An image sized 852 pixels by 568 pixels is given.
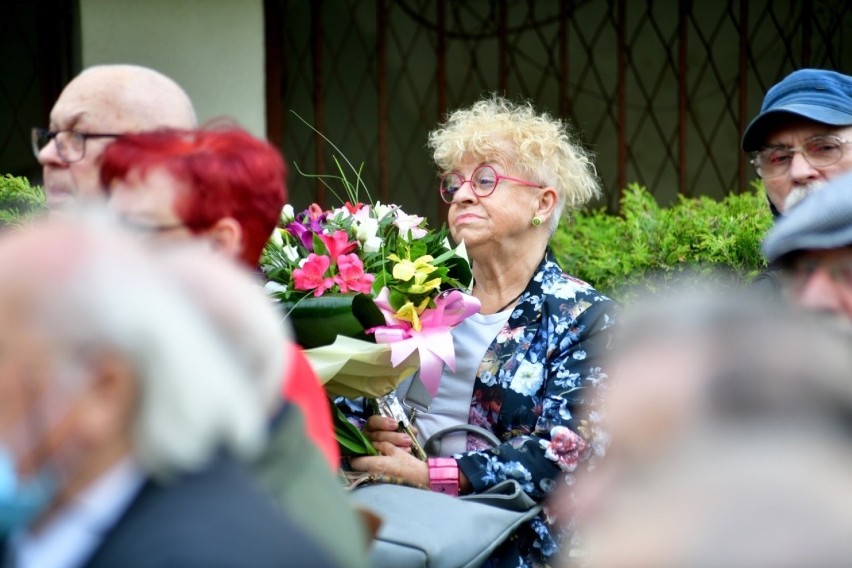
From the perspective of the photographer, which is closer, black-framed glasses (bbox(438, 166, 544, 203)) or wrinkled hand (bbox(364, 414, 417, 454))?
wrinkled hand (bbox(364, 414, 417, 454))

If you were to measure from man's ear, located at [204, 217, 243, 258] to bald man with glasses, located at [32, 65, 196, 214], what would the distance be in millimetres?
480

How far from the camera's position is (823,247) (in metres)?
2.21

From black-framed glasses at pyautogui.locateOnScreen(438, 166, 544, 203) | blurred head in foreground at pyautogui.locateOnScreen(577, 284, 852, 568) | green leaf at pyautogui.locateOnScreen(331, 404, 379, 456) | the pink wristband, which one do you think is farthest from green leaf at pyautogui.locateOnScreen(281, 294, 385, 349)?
blurred head in foreground at pyautogui.locateOnScreen(577, 284, 852, 568)

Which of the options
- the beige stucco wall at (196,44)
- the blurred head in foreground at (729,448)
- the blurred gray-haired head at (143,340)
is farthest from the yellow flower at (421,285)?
the beige stucco wall at (196,44)

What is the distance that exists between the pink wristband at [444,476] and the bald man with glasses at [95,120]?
1179 mm

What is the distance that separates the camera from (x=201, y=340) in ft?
5.29

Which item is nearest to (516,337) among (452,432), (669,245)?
(452,432)

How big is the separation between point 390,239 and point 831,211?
62.2 inches

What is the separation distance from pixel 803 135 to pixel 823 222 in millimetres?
1431

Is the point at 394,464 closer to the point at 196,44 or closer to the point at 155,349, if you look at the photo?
the point at 155,349

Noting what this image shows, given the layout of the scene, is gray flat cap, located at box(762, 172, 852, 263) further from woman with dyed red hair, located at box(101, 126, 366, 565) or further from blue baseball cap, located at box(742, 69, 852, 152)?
blue baseball cap, located at box(742, 69, 852, 152)

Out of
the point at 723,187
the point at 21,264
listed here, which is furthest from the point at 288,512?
the point at 723,187

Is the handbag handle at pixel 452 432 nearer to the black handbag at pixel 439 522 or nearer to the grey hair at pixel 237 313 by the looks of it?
the black handbag at pixel 439 522

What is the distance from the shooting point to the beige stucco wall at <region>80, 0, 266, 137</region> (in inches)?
224
